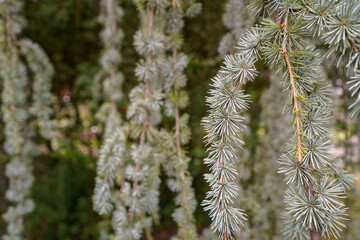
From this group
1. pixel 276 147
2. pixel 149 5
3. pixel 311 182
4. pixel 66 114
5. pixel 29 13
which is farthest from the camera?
pixel 66 114

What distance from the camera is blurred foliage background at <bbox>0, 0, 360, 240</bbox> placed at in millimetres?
1859

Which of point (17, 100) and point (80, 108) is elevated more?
point (80, 108)

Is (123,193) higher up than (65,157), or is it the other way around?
(65,157)

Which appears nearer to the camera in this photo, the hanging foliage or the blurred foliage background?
the hanging foliage

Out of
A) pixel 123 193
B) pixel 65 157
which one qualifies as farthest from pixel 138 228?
pixel 65 157

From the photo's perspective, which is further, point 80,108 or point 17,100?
point 80,108

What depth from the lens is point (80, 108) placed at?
224 centimetres

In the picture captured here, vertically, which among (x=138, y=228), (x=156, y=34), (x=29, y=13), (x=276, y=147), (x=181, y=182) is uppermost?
(x=29, y=13)

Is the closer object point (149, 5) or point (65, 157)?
point (149, 5)

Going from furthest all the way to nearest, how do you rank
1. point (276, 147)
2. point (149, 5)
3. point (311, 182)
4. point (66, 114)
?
1. point (66, 114)
2. point (276, 147)
3. point (149, 5)
4. point (311, 182)

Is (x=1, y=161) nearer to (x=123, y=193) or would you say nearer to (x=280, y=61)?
(x=123, y=193)

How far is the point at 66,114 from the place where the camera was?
220 centimetres

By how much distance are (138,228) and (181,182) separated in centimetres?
17

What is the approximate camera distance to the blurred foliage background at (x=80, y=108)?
6.10 ft
